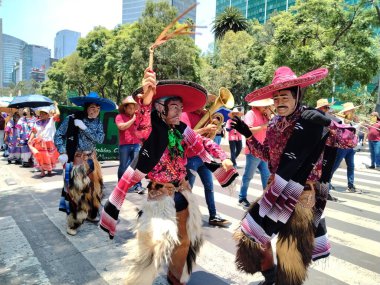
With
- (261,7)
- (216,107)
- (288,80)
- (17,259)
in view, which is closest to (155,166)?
(288,80)

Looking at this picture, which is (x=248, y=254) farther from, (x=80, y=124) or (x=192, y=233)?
(x=80, y=124)

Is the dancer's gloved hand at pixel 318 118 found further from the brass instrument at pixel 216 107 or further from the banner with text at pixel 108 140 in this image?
the banner with text at pixel 108 140

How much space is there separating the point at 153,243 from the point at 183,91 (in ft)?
4.39

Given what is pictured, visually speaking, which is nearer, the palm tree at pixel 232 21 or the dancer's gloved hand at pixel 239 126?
the dancer's gloved hand at pixel 239 126

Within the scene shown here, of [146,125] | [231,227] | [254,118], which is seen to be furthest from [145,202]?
[254,118]

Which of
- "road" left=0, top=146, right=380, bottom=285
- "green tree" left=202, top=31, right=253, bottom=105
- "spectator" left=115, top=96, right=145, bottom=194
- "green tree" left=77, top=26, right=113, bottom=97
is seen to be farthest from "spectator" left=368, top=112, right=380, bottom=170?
"green tree" left=77, top=26, right=113, bottom=97

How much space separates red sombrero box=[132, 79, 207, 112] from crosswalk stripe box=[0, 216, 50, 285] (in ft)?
7.10

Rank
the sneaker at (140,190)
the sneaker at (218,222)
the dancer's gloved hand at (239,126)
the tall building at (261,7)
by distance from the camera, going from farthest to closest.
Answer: the tall building at (261,7), the sneaker at (140,190), the sneaker at (218,222), the dancer's gloved hand at (239,126)

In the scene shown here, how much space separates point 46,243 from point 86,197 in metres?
0.78

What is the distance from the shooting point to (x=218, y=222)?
5.07 meters

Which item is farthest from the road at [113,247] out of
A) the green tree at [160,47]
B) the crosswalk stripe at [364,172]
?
the green tree at [160,47]

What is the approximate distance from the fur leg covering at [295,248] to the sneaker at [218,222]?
2.35m

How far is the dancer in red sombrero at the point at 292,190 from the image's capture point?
2.60 m

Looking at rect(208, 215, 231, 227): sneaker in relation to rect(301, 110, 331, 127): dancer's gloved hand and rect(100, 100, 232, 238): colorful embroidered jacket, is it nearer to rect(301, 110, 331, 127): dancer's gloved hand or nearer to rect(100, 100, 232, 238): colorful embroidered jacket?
rect(100, 100, 232, 238): colorful embroidered jacket
